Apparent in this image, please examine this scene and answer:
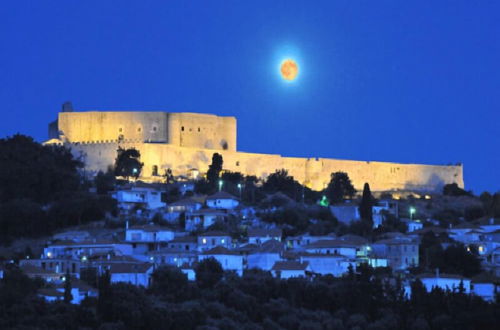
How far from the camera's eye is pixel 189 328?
40969mm

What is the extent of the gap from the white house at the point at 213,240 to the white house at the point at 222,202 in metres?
4.68

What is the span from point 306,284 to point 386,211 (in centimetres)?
1413

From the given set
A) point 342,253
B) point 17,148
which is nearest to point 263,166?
point 17,148

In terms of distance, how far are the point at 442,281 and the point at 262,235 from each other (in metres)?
7.71

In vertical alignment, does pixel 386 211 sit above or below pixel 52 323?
above

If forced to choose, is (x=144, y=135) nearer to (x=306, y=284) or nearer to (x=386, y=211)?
(x=386, y=211)

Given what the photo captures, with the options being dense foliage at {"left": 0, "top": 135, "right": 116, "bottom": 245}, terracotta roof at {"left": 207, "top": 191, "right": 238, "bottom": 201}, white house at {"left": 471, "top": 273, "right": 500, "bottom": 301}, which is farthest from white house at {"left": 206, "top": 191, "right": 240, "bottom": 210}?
white house at {"left": 471, "top": 273, "right": 500, "bottom": 301}

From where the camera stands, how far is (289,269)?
4769cm

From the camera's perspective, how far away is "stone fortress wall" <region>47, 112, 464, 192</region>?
63531mm

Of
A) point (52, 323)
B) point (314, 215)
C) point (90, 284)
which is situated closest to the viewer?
point (52, 323)

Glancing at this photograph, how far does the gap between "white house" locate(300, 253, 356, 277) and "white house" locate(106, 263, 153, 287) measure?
541 centimetres

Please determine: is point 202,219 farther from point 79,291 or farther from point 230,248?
point 79,291

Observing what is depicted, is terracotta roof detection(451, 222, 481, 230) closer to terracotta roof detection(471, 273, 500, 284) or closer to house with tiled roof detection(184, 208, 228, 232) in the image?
terracotta roof detection(471, 273, 500, 284)

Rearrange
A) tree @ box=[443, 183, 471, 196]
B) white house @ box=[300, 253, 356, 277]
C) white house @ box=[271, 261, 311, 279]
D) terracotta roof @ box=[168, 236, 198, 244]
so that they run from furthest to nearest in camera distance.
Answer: tree @ box=[443, 183, 471, 196]
terracotta roof @ box=[168, 236, 198, 244]
white house @ box=[300, 253, 356, 277]
white house @ box=[271, 261, 311, 279]
